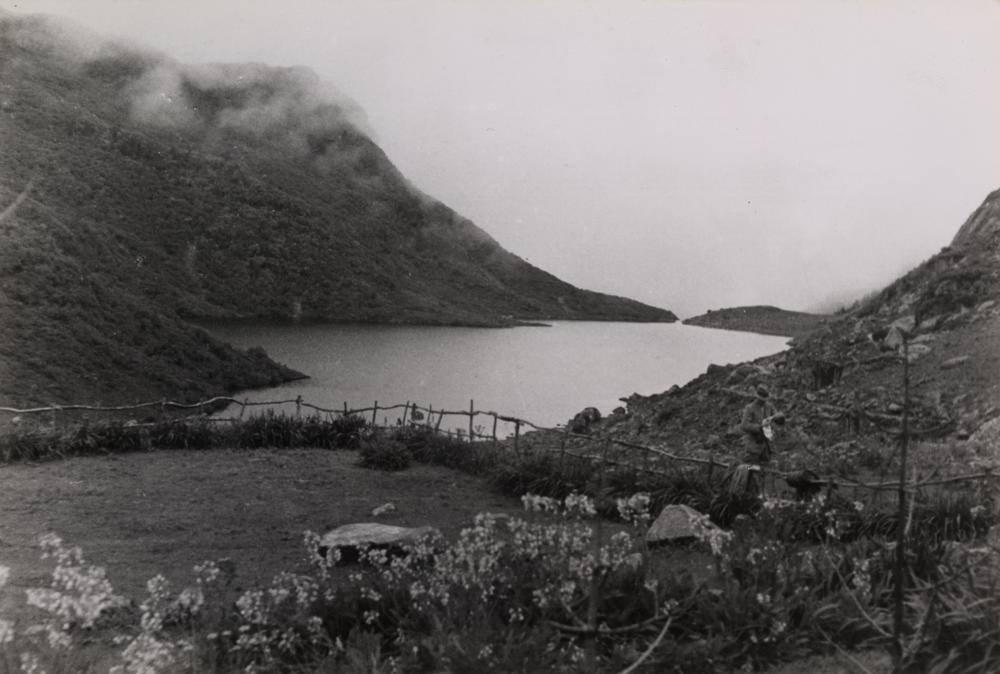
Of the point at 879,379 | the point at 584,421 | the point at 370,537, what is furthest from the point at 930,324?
the point at 370,537

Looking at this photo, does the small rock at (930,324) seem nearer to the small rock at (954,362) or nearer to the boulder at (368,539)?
the small rock at (954,362)

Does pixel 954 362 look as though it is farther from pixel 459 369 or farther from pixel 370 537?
pixel 459 369

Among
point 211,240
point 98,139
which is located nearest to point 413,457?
point 211,240

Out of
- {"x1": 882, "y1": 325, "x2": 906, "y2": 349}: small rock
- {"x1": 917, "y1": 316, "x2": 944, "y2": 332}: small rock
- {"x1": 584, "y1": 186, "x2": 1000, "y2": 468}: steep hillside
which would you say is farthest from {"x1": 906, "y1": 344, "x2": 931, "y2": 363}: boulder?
{"x1": 917, "y1": 316, "x2": 944, "y2": 332}: small rock

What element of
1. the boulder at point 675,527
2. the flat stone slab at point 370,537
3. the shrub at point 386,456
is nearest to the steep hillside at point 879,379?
the boulder at point 675,527

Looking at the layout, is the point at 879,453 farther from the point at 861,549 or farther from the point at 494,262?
the point at 494,262
